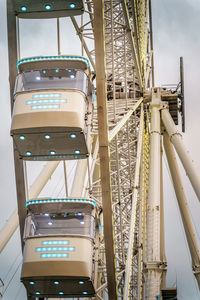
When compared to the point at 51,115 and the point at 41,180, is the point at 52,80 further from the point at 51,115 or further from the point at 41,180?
the point at 41,180

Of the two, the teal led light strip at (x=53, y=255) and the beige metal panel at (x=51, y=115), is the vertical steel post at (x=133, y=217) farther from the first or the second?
the beige metal panel at (x=51, y=115)

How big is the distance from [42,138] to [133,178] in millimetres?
10118

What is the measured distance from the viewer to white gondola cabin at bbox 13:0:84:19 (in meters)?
15.2

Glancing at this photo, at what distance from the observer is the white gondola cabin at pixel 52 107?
46.2 ft

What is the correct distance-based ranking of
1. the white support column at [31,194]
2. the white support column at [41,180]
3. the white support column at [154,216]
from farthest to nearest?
the white support column at [41,180], the white support column at [154,216], the white support column at [31,194]

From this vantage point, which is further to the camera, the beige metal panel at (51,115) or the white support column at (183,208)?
the white support column at (183,208)

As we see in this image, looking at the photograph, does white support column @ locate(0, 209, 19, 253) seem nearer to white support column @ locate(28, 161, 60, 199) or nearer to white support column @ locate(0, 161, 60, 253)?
white support column @ locate(0, 161, 60, 253)

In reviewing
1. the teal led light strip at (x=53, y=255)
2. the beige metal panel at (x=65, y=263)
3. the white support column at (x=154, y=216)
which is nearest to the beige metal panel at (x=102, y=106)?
the beige metal panel at (x=65, y=263)

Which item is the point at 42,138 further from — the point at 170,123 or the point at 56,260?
the point at 170,123

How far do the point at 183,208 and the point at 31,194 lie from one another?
7716 millimetres

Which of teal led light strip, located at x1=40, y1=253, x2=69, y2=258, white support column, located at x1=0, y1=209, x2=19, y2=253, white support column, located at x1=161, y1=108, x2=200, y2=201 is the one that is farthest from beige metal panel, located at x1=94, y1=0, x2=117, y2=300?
white support column, located at x1=161, y1=108, x2=200, y2=201

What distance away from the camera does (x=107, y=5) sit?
24.1m

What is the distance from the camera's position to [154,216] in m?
21.8

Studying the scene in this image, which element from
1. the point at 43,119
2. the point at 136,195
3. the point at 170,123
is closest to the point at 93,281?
the point at 43,119
